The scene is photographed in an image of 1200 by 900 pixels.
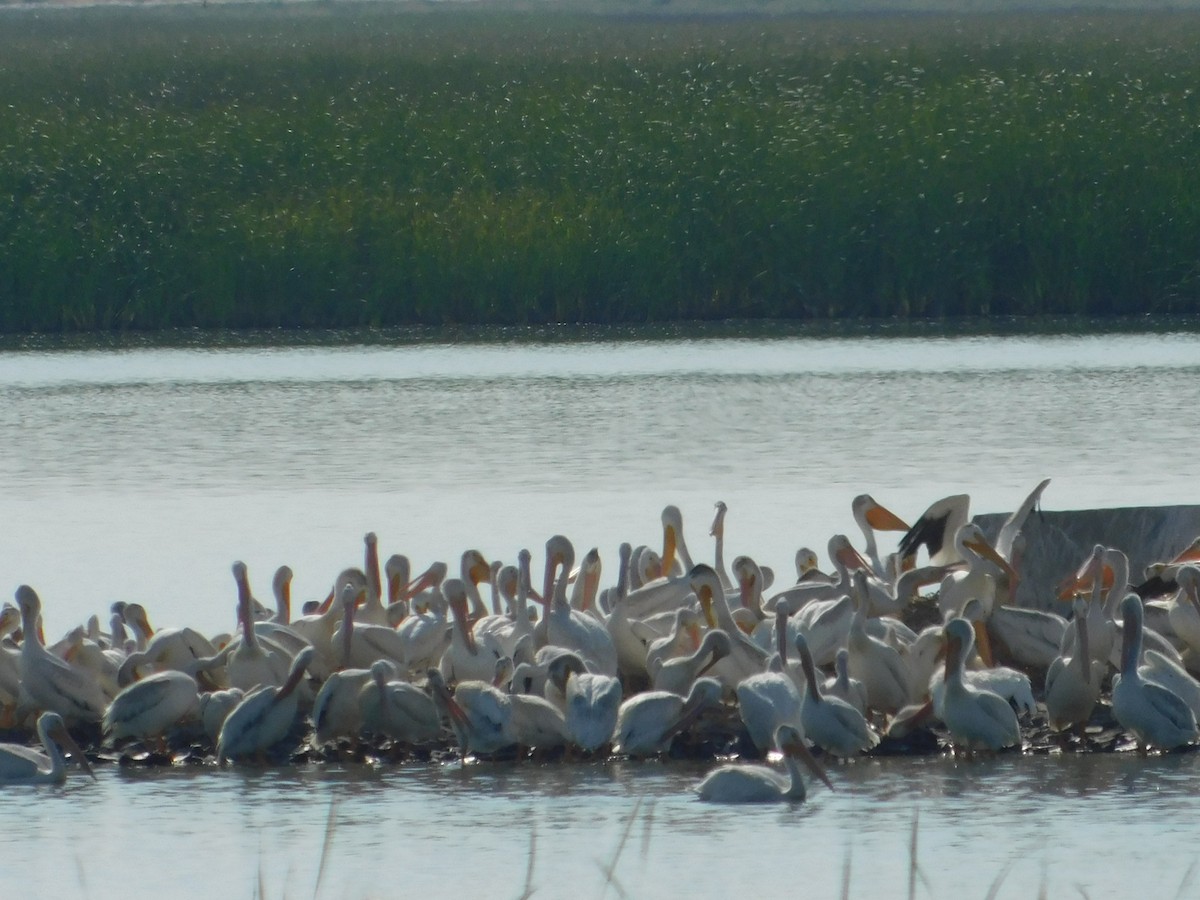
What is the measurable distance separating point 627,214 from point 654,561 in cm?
1271

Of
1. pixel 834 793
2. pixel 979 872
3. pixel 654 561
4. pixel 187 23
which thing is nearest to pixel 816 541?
pixel 654 561

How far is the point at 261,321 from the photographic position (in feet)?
73.4

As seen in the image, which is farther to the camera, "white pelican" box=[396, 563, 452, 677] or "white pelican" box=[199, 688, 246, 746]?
"white pelican" box=[396, 563, 452, 677]

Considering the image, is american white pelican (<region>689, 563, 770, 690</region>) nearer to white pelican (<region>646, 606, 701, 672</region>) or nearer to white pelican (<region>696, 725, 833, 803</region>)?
white pelican (<region>646, 606, 701, 672</region>)

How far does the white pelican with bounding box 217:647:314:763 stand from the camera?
25.9 ft

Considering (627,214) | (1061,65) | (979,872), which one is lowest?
(979,872)

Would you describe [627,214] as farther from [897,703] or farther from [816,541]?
[897,703]

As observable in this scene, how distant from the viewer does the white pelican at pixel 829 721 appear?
7.68 m

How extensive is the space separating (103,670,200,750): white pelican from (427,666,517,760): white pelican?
844 millimetres

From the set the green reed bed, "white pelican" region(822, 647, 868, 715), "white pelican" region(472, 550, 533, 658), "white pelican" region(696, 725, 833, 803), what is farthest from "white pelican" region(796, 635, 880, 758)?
the green reed bed

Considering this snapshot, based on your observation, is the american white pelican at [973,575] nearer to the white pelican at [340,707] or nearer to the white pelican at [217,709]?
the white pelican at [340,707]

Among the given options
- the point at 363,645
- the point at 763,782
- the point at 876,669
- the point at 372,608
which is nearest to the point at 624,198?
the point at 372,608

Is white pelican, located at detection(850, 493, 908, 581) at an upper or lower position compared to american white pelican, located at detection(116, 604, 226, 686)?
upper

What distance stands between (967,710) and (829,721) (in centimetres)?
42
